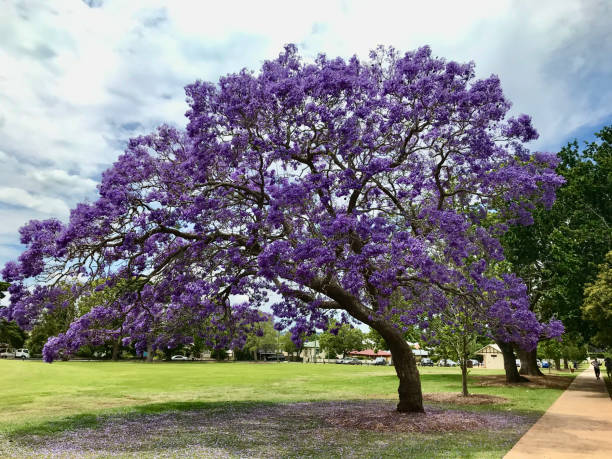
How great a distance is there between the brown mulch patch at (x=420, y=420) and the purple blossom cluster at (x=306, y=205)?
2.89 metres

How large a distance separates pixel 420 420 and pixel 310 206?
26.6 feet

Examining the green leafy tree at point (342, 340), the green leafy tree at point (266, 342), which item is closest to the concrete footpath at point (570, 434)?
the green leafy tree at point (266, 342)

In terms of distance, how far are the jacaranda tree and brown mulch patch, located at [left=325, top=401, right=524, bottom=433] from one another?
1.22 m

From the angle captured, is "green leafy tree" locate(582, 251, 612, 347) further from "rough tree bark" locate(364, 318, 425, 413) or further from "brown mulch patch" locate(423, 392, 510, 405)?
"rough tree bark" locate(364, 318, 425, 413)

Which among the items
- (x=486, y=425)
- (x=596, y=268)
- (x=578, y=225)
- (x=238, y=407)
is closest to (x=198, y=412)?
(x=238, y=407)

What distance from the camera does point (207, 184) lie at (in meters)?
15.3

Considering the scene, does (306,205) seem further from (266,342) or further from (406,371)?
(266,342)

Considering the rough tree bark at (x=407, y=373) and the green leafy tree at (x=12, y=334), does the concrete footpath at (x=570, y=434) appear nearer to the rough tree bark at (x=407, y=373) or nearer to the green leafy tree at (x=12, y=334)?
the rough tree bark at (x=407, y=373)

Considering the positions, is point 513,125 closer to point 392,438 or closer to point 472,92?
point 472,92

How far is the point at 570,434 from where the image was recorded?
13.6 m

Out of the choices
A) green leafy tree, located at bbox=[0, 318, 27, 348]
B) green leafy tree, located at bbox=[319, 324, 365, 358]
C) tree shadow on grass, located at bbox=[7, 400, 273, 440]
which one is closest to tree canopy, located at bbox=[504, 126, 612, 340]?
tree shadow on grass, located at bbox=[7, 400, 273, 440]

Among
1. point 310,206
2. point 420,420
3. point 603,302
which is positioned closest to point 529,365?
point 603,302

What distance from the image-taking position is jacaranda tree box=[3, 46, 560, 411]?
14320 mm

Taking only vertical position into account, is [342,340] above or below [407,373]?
above
